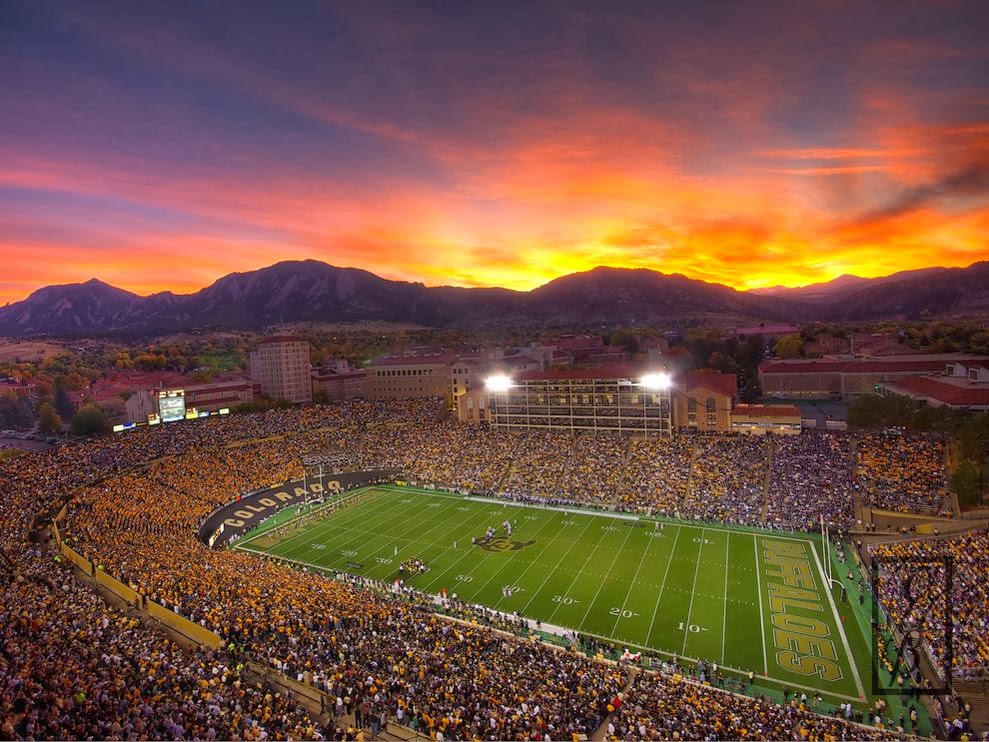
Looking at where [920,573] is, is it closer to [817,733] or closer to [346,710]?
[817,733]

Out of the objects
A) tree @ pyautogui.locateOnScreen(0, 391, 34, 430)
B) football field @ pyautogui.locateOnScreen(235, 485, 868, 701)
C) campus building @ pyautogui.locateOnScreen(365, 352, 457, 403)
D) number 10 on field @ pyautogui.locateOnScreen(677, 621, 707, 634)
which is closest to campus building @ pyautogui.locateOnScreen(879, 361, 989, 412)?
football field @ pyautogui.locateOnScreen(235, 485, 868, 701)

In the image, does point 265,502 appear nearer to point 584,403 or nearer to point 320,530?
point 320,530

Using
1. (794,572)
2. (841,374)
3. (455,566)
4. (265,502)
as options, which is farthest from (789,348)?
(265,502)

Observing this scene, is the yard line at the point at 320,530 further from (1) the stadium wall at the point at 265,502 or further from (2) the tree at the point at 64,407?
(2) the tree at the point at 64,407

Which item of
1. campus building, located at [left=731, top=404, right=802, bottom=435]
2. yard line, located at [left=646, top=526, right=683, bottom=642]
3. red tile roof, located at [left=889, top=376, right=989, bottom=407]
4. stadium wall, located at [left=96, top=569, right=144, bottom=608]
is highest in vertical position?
red tile roof, located at [left=889, top=376, right=989, bottom=407]

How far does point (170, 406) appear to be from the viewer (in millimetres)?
67812

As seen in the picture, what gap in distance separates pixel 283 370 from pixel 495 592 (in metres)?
80.3

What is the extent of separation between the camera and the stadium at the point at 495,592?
15961 millimetres

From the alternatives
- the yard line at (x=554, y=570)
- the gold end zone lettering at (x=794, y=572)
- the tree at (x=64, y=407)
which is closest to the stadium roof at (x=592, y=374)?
the yard line at (x=554, y=570)

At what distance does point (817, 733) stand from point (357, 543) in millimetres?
27048

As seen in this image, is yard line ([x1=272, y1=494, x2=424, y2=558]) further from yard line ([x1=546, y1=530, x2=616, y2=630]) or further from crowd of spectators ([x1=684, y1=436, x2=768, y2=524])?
crowd of spectators ([x1=684, y1=436, x2=768, y2=524])

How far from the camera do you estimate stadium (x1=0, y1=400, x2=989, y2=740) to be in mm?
15961

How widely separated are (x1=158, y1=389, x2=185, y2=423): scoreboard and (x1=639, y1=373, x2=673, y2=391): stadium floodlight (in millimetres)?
53044

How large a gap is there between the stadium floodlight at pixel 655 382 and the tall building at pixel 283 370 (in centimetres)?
6681
